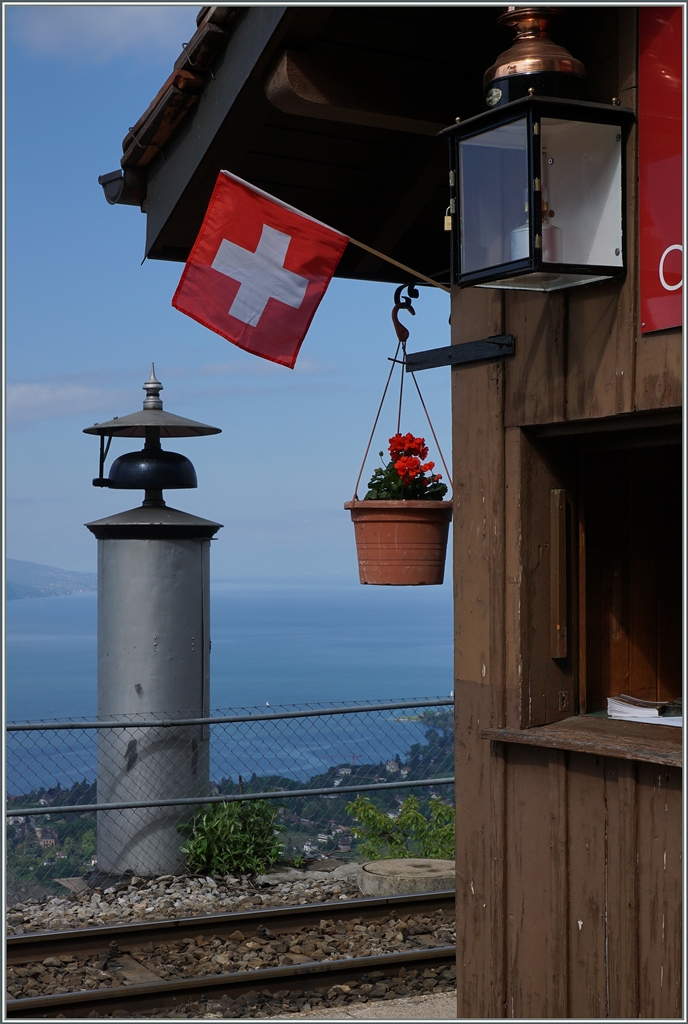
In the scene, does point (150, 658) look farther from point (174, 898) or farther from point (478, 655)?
point (478, 655)

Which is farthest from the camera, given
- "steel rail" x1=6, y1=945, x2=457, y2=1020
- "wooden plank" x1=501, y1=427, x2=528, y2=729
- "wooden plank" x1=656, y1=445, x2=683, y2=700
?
"steel rail" x1=6, y1=945, x2=457, y2=1020

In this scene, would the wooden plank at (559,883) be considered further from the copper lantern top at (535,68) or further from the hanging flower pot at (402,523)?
the copper lantern top at (535,68)

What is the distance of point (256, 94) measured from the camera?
176 inches

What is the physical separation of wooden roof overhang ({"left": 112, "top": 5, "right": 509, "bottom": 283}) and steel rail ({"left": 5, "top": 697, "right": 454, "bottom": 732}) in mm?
2833

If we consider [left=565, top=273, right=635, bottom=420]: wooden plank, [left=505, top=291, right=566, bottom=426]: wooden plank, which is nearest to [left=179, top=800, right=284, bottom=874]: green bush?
[left=505, top=291, right=566, bottom=426]: wooden plank

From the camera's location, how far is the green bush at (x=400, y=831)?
7.63 metres

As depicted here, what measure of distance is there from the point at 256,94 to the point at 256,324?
101 centimetres

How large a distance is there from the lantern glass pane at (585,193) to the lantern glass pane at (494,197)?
0.36 feet

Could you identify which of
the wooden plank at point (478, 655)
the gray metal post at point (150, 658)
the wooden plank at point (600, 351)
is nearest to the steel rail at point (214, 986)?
the wooden plank at point (478, 655)

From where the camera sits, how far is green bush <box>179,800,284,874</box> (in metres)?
7.29

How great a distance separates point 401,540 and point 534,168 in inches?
67.4

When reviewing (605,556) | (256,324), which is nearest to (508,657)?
(605,556)

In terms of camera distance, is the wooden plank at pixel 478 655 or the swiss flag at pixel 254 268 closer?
the wooden plank at pixel 478 655

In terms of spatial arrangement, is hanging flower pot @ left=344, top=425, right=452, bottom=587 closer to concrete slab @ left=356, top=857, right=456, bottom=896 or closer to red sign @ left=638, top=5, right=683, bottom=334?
red sign @ left=638, top=5, right=683, bottom=334
